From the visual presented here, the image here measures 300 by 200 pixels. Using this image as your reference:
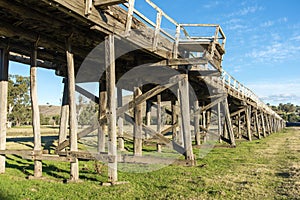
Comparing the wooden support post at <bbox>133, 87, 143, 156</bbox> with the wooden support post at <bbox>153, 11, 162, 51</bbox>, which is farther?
the wooden support post at <bbox>133, 87, 143, 156</bbox>

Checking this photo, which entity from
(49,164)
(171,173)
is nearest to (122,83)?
(49,164)

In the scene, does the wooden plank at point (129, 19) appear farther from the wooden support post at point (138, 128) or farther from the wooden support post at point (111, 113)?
the wooden support post at point (138, 128)

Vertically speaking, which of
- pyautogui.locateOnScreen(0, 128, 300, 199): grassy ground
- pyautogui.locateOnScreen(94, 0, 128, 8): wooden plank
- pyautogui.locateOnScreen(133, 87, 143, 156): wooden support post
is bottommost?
pyautogui.locateOnScreen(0, 128, 300, 199): grassy ground

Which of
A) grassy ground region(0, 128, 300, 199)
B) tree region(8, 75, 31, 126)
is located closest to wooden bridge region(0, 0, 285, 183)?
grassy ground region(0, 128, 300, 199)

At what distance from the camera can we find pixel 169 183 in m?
6.55

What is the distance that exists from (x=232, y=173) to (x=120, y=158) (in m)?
3.60

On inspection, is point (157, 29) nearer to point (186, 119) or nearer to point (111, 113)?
point (111, 113)

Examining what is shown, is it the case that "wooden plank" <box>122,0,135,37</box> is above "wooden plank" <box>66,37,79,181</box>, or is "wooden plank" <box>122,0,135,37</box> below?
above

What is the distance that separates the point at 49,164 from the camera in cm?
900

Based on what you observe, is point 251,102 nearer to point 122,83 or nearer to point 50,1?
point 122,83

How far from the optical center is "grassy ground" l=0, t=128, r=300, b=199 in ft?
18.0

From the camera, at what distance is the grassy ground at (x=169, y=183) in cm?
548

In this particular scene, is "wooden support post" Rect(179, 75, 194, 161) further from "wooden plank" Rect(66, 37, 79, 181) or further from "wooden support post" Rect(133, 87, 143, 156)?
"wooden plank" Rect(66, 37, 79, 181)

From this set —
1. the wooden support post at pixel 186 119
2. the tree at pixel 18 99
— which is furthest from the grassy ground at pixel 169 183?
the tree at pixel 18 99
